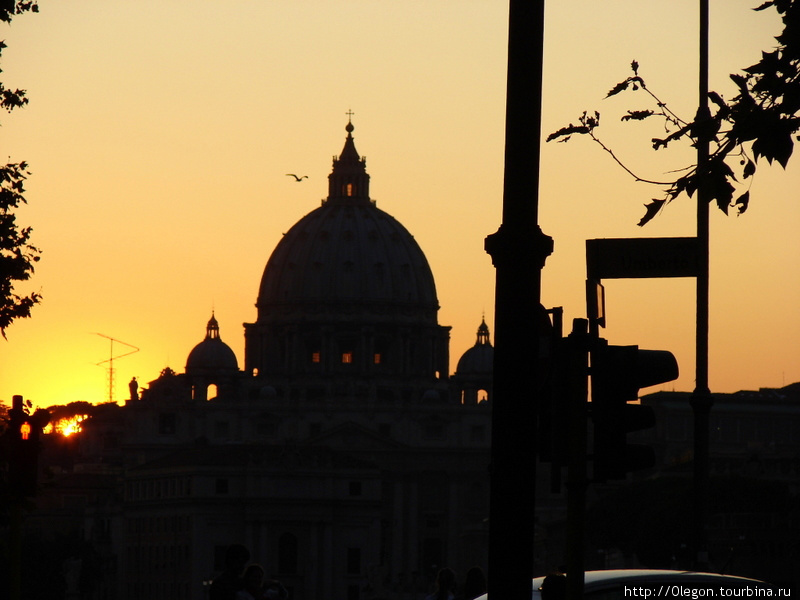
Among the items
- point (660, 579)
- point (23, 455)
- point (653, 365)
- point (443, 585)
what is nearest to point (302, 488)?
point (443, 585)

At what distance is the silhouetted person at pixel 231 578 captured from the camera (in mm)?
18469

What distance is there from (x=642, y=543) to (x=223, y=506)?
48047mm

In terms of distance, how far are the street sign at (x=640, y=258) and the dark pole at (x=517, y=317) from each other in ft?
4.42

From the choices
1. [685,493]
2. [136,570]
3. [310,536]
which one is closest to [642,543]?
[685,493]

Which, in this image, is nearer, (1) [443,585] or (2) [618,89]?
(2) [618,89]

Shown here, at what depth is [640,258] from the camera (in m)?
14.3

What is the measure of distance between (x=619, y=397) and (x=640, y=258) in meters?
1.81

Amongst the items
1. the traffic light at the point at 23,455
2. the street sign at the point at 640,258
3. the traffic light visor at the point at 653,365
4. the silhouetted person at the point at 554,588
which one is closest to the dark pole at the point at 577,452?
the traffic light visor at the point at 653,365

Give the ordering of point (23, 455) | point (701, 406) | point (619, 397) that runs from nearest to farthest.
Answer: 1. point (619, 397)
2. point (23, 455)
3. point (701, 406)

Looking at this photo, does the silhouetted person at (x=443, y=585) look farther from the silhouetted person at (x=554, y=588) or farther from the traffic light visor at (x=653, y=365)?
the traffic light visor at (x=653, y=365)

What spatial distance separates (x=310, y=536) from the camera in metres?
146

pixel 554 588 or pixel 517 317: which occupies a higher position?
pixel 517 317

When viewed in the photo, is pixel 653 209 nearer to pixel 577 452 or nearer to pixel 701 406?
pixel 577 452

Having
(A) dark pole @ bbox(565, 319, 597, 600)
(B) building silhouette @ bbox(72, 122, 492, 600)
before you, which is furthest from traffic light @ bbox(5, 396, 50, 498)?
(B) building silhouette @ bbox(72, 122, 492, 600)
